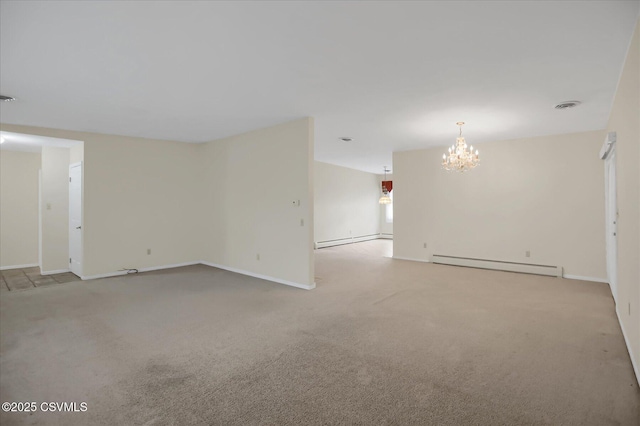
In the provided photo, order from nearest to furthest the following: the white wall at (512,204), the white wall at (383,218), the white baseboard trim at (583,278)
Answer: the white baseboard trim at (583,278), the white wall at (512,204), the white wall at (383,218)

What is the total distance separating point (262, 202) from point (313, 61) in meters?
3.16

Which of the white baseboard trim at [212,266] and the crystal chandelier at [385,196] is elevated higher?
the crystal chandelier at [385,196]

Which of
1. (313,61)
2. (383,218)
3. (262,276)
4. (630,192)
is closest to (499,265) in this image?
(630,192)

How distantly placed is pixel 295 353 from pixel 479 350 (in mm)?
1624

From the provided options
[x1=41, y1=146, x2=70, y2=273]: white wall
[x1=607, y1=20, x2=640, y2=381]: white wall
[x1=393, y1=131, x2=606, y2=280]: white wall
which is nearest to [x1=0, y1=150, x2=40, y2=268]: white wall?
[x1=41, y1=146, x2=70, y2=273]: white wall

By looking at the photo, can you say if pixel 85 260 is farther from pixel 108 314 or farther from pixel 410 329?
pixel 410 329

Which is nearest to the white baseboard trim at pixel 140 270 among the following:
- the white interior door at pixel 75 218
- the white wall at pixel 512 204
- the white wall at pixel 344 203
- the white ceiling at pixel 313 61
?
the white interior door at pixel 75 218

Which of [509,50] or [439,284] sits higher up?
[509,50]

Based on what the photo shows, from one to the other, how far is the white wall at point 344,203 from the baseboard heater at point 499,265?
12.1ft

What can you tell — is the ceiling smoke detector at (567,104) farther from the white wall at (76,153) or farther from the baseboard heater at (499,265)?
the white wall at (76,153)

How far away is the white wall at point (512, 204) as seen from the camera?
5.66 meters

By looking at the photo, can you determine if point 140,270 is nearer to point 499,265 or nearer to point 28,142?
point 28,142

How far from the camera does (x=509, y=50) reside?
276 cm

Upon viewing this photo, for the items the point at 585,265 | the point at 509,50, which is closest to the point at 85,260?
the point at 509,50
